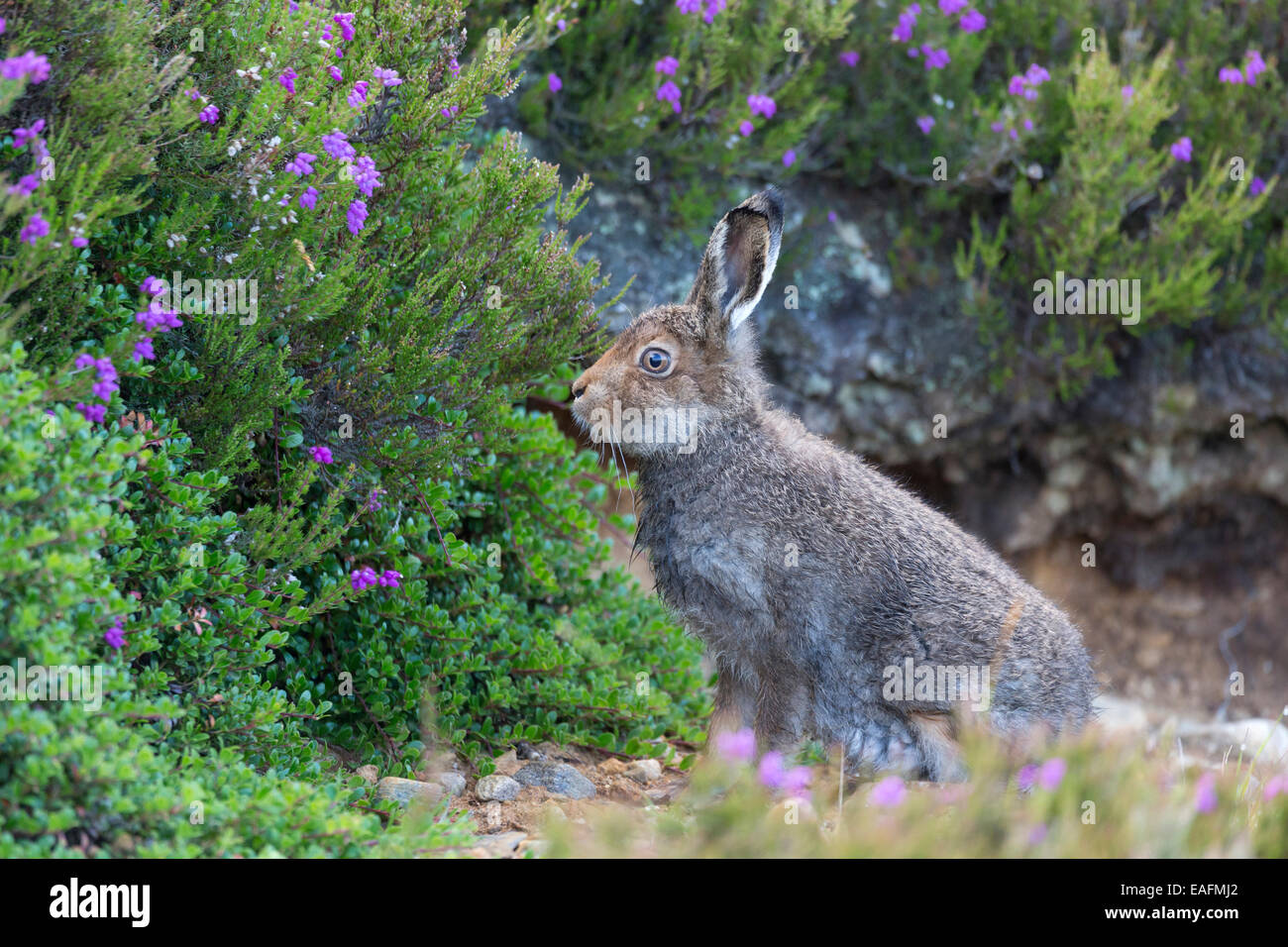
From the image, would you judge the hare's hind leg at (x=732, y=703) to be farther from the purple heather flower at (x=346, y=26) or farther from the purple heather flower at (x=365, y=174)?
the purple heather flower at (x=346, y=26)

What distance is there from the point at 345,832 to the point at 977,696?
2.90 meters

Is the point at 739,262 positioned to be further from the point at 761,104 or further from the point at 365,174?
the point at 761,104

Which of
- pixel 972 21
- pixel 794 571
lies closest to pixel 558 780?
pixel 794 571

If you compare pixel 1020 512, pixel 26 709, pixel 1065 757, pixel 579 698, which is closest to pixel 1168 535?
pixel 1020 512

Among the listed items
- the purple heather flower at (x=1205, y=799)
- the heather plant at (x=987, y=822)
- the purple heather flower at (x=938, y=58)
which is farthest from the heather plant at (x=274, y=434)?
the purple heather flower at (x=938, y=58)

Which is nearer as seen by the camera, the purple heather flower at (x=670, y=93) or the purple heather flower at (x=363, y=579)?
the purple heather flower at (x=363, y=579)

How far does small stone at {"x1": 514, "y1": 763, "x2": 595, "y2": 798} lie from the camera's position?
5.55m

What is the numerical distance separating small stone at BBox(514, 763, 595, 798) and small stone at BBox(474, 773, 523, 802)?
0.35 ft

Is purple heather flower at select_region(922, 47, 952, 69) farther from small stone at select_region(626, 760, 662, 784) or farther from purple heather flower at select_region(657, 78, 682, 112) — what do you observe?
small stone at select_region(626, 760, 662, 784)

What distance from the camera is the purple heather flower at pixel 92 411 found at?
159 inches

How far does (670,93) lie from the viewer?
7.57 m

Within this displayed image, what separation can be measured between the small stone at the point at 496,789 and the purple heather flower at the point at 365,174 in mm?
2641

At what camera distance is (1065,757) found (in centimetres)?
385

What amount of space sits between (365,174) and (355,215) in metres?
0.18
